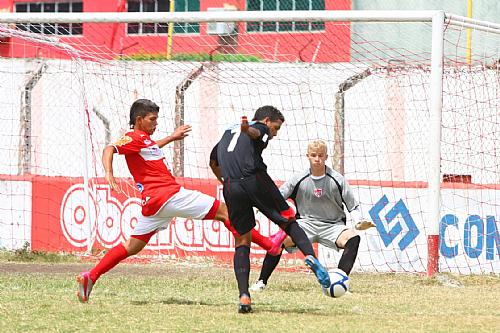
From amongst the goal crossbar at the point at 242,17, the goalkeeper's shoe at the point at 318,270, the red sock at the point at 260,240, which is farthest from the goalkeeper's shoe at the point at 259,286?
the goal crossbar at the point at 242,17

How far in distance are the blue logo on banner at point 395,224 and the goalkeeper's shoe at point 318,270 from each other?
5.19 metres

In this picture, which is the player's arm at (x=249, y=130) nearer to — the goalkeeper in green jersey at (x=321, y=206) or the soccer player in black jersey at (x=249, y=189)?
the soccer player in black jersey at (x=249, y=189)

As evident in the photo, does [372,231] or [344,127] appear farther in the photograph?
[344,127]

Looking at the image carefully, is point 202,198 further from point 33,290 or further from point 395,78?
point 395,78

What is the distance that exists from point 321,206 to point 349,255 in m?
0.67

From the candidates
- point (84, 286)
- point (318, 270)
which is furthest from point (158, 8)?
point (318, 270)

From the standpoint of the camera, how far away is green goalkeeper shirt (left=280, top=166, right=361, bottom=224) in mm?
11664

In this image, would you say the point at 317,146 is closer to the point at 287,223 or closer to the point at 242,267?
the point at 287,223

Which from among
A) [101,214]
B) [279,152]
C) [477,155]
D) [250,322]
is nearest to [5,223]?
[101,214]

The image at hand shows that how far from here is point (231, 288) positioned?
11.6m

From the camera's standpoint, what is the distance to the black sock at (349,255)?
37.1ft

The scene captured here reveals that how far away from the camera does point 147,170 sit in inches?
398

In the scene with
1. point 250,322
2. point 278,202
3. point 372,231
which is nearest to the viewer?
point 250,322

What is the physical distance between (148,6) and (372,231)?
2429 centimetres
